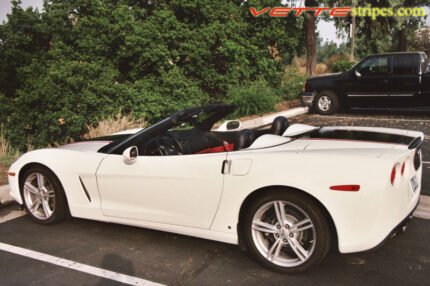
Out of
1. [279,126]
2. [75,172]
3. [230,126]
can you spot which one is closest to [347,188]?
[279,126]

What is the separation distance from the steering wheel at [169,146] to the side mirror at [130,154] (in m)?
0.22

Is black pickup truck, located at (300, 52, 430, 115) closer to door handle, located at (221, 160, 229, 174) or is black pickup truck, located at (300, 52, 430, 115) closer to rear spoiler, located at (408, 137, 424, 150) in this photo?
rear spoiler, located at (408, 137, 424, 150)

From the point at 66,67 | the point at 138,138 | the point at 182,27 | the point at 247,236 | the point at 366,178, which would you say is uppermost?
the point at 182,27

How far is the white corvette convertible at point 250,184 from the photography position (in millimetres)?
3150

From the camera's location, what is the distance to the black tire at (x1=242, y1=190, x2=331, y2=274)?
3246 millimetres

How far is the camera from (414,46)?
3131 cm

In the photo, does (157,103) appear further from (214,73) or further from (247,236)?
(247,236)

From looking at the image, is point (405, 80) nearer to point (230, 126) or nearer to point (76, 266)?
point (230, 126)

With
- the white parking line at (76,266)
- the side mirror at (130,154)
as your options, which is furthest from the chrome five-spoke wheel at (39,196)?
the side mirror at (130,154)

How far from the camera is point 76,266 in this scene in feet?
12.3

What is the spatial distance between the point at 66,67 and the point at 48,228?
846 cm

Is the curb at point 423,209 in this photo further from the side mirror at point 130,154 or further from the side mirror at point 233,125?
the side mirror at point 130,154

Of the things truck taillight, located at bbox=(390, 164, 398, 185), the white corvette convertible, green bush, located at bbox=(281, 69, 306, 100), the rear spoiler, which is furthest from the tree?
truck taillight, located at bbox=(390, 164, 398, 185)

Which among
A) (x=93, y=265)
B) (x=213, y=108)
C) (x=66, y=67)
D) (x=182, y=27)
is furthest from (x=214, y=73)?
(x=93, y=265)
